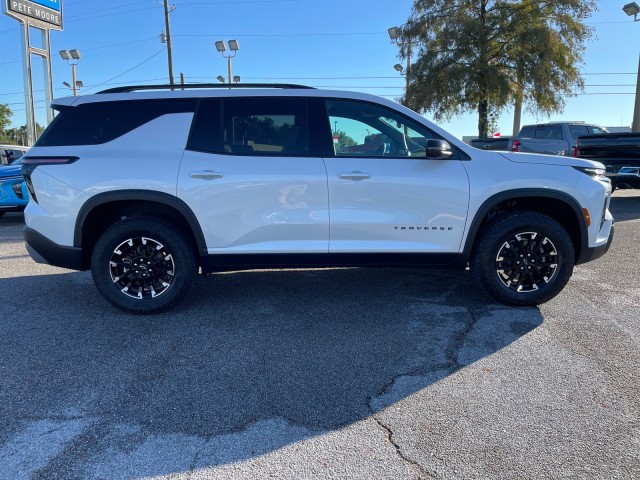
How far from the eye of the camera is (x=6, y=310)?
15.6 ft

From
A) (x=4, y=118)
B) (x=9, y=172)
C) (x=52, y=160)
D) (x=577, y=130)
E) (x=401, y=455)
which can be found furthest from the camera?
(x=4, y=118)

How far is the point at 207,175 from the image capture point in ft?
14.0

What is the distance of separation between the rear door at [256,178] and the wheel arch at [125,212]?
0.26 ft

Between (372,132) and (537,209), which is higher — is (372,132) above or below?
above

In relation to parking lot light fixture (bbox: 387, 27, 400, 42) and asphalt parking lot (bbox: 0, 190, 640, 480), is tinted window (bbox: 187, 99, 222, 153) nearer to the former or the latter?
asphalt parking lot (bbox: 0, 190, 640, 480)

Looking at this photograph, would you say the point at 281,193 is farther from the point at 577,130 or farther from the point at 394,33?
the point at 394,33

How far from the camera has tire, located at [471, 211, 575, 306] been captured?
4441 millimetres

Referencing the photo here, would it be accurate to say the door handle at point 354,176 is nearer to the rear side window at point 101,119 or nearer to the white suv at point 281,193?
the white suv at point 281,193

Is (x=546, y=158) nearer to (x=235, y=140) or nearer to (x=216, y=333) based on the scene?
(x=235, y=140)

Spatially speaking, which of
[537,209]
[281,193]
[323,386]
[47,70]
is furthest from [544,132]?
[47,70]

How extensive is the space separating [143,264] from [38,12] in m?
24.2

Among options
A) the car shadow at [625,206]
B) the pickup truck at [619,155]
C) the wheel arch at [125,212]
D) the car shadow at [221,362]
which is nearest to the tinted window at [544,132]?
the car shadow at [625,206]

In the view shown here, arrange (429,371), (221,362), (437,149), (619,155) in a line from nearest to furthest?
(429,371), (221,362), (437,149), (619,155)

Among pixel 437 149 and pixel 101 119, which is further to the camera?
pixel 101 119
